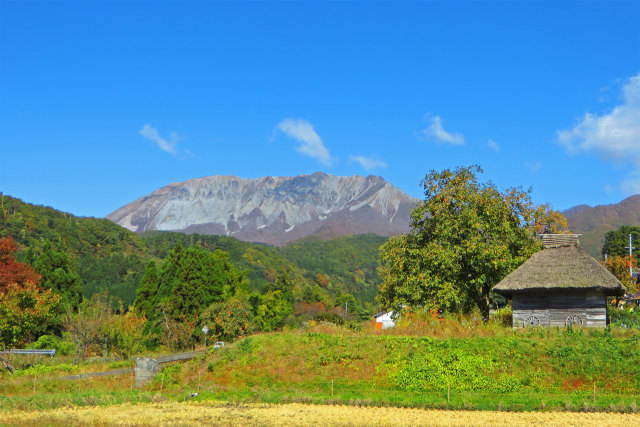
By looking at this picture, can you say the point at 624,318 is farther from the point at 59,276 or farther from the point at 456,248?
the point at 59,276

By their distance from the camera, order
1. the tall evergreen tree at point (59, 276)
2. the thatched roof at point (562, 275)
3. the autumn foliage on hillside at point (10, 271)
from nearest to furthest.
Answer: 1. the thatched roof at point (562, 275)
2. the autumn foliage on hillside at point (10, 271)
3. the tall evergreen tree at point (59, 276)

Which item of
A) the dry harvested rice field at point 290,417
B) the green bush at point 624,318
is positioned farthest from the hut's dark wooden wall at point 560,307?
the dry harvested rice field at point 290,417

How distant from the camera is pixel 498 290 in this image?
93.3 feet

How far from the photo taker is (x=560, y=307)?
2820cm

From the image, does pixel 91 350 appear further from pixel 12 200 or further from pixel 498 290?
pixel 12 200

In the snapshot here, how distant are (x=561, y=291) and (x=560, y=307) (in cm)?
82

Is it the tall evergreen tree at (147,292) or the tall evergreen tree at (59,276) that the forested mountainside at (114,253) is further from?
the tall evergreen tree at (147,292)

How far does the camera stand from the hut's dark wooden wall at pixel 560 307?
27719mm

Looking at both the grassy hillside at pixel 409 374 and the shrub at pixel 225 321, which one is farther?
the shrub at pixel 225 321

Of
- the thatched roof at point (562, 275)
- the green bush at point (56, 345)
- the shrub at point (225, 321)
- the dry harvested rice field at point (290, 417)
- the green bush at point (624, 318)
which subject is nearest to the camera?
the dry harvested rice field at point (290, 417)

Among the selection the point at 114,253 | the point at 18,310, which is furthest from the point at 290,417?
the point at 114,253

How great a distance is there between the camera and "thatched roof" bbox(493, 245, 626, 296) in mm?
27156

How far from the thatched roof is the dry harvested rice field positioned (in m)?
11.2

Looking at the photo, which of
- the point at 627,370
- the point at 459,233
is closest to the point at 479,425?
the point at 627,370
